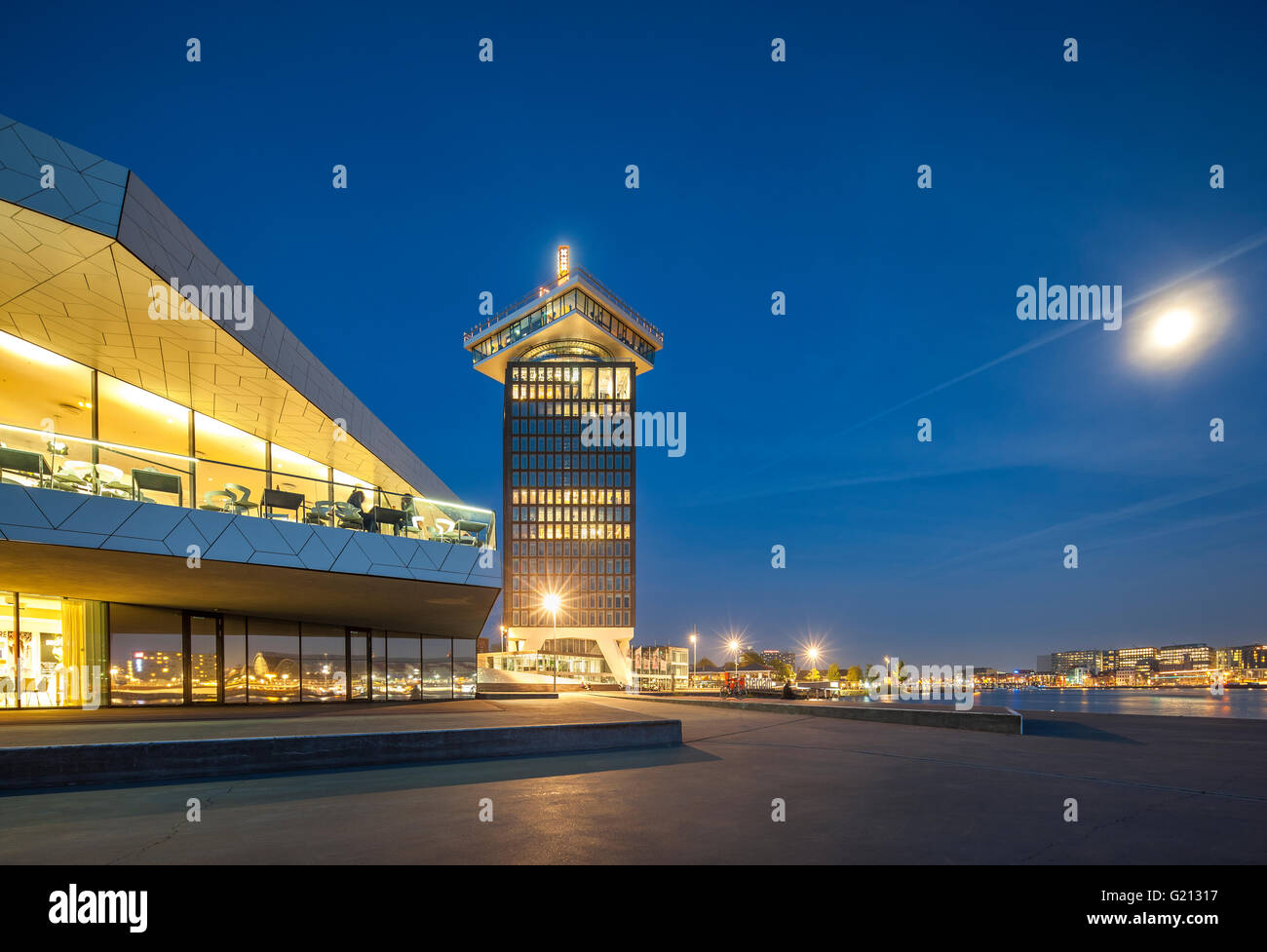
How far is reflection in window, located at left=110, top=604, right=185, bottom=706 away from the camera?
17.1 meters

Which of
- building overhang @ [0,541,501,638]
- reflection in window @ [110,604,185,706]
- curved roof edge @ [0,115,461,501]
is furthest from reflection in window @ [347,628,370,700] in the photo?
curved roof edge @ [0,115,461,501]

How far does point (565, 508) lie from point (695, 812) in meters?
101

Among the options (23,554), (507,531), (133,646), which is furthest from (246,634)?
(507,531)

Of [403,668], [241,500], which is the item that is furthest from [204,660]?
[241,500]

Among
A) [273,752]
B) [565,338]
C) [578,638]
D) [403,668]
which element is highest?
[565,338]

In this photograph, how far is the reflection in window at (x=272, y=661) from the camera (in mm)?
19328

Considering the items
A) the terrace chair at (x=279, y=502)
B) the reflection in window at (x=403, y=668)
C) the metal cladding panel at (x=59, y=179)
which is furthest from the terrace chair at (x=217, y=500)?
the reflection in window at (x=403, y=668)

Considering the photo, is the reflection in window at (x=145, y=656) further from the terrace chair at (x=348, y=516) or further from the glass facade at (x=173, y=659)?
the terrace chair at (x=348, y=516)

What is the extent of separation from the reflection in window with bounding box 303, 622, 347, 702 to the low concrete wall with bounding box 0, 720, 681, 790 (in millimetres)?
13194

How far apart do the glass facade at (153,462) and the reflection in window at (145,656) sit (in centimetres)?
455

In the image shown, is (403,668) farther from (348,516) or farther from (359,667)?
(348,516)

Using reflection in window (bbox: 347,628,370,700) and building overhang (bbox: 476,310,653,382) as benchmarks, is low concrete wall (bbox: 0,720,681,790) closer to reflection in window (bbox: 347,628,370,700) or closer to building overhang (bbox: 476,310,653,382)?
reflection in window (bbox: 347,628,370,700)

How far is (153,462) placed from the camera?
→ 12.5 meters
